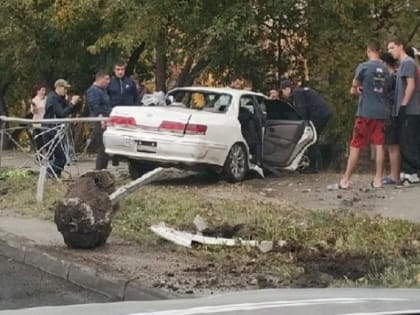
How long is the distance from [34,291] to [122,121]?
572 cm

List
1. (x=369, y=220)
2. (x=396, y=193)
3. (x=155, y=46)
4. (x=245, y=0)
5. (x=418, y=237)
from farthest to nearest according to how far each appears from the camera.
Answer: (x=155, y=46) → (x=245, y=0) → (x=396, y=193) → (x=369, y=220) → (x=418, y=237)

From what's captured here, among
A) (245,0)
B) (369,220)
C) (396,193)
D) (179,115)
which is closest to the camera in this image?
(369,220)

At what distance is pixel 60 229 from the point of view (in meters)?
9.23

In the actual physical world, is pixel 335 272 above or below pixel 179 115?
below

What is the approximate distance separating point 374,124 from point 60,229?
4737 millimetres

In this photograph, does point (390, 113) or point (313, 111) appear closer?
point (390, 113)

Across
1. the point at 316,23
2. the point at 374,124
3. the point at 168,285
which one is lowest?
the point at 168,285

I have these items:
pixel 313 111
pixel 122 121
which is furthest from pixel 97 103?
pixel 313 111

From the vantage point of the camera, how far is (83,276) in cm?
833

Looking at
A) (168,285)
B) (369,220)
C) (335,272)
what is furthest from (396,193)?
(168,285)

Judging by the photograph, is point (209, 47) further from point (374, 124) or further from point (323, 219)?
point (323, 219)

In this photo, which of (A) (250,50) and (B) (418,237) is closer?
(B) (418,237)

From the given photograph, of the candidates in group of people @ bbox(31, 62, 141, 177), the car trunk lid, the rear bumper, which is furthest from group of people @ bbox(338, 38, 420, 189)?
group of people @ bbox(31, 62, 141, 177)

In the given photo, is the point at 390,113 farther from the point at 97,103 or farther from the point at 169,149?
the point at 97,103
